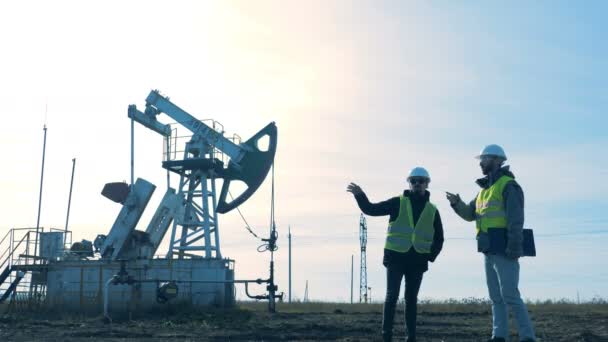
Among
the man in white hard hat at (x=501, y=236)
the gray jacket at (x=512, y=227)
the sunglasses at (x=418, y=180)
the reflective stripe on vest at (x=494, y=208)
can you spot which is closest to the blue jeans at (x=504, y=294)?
the man in white hard hat at (x=501, y=236)

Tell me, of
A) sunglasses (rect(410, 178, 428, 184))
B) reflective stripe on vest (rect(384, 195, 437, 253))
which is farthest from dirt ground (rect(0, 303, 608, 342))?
sunglasses (rect(410, 178, 428, 184))

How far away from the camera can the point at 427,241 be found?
9.95 metres

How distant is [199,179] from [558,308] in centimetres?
1242

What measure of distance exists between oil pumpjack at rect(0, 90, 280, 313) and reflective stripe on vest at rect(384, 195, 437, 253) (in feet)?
58.4

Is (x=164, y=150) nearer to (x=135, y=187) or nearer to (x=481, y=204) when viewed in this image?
(x=135, y=187)

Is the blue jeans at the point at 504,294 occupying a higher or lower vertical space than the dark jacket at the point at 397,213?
lower

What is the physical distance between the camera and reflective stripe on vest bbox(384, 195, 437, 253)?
9.89 meters

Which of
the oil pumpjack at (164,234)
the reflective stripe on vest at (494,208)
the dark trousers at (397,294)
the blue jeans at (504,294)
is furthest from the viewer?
the oil pumpjack at (164,234)

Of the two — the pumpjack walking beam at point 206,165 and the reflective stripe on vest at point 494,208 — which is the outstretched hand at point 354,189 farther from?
the pumpjack walking beam at point 206,165

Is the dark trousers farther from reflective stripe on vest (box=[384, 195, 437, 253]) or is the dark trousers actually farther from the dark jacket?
reflective stripe on vest (box=[384, 195, 437, 253])

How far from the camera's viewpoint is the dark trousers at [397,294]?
9.83 metres

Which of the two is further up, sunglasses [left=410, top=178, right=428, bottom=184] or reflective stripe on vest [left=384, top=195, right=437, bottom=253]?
sunglasses [left=410, top=178, right=428, bottom=184]

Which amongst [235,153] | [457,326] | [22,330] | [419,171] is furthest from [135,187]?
[419,171]

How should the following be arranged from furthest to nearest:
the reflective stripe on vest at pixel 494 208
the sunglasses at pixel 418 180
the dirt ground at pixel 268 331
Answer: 1. the dirt ground at pixel 268 331
2. the sunglasses at pixel 418 180
3. the reflective stripe on vest at pixel 494 208
